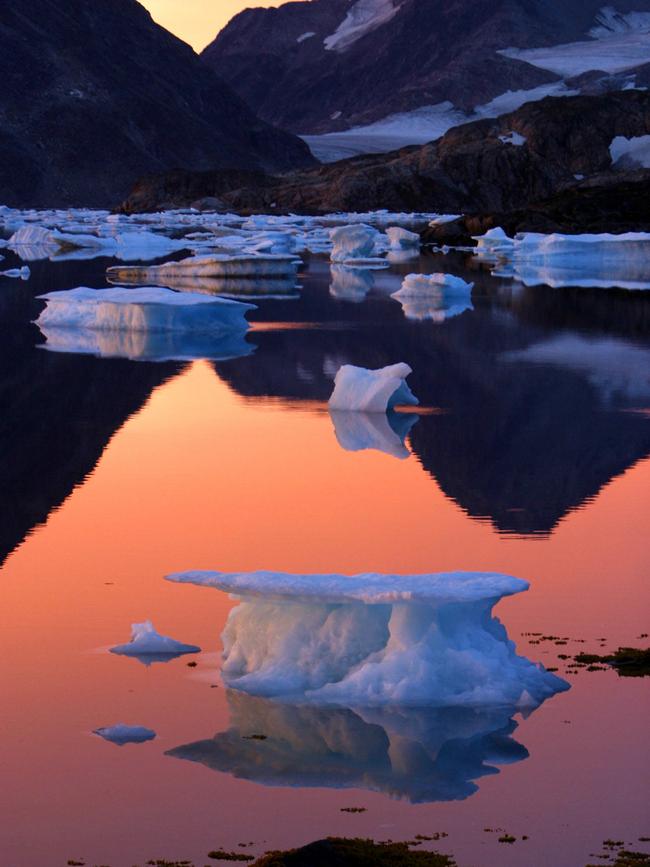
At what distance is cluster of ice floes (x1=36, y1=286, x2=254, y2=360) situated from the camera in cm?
2088

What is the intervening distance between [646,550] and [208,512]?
107 inches

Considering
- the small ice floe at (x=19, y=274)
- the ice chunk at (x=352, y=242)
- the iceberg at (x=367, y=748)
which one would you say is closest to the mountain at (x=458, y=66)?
the ice chunk at (x=352, y=242)

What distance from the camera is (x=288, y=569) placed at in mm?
8477

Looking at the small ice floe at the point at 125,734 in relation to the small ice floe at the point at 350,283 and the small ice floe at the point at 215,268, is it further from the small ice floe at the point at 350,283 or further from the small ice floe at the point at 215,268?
the small ice floe at the point at 215,268

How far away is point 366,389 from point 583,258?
1067 inches

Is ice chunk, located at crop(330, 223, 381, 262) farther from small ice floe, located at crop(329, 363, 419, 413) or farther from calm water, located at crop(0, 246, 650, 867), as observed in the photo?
small ice floe, located at crop(329, 363, 419, 413)

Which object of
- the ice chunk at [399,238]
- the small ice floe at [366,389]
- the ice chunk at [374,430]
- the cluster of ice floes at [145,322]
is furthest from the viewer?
the ice chunk at [399,238]

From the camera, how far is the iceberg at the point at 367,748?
5.57m

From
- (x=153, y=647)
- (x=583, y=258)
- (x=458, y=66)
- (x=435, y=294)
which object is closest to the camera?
(x=153, y=647)

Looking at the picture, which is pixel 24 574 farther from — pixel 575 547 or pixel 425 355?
pixel 425 355

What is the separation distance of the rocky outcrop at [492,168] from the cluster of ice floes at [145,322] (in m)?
60.7

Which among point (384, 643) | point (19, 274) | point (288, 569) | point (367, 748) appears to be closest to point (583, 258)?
point (19, 274)

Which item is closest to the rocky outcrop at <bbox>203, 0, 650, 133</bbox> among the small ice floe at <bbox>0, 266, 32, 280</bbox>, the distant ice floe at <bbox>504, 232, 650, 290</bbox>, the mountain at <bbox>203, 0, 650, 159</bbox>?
the mountain at <bbox>203, 0, 650, 159</bbox>

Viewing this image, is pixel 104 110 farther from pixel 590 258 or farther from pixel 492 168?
pixel 590 258
